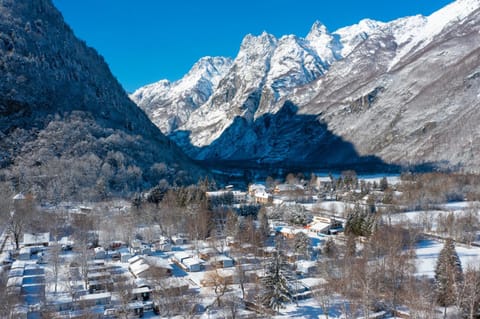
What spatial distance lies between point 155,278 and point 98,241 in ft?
44.7

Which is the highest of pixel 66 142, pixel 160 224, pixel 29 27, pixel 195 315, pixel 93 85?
pixel 29 27

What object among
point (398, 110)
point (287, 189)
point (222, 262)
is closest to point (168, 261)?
point (222, 262)

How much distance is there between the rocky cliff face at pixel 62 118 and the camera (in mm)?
66188

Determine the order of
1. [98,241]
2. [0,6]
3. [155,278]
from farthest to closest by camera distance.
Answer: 1. [0,6]
2. [98,241]
3. [155,278]

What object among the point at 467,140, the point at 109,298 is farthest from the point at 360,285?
the point at 467,140

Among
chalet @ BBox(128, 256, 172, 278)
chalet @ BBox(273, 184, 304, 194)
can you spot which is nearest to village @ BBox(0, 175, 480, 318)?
chalet @ BBox(128, 256, 172, 278)

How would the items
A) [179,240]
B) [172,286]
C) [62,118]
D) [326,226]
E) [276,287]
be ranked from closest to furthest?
[276,287], [172,286], [179,240], [326,226], [62,118]

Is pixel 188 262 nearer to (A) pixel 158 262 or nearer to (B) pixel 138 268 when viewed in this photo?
(A) pixel 158 262

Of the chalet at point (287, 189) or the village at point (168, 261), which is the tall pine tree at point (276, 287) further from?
the chalet at point (287, 189)

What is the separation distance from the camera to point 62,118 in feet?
255

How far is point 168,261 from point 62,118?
52347mm

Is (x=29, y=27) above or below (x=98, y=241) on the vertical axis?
above

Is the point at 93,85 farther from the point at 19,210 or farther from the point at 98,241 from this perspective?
the point at 98,241

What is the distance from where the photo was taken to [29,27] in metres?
89.4
